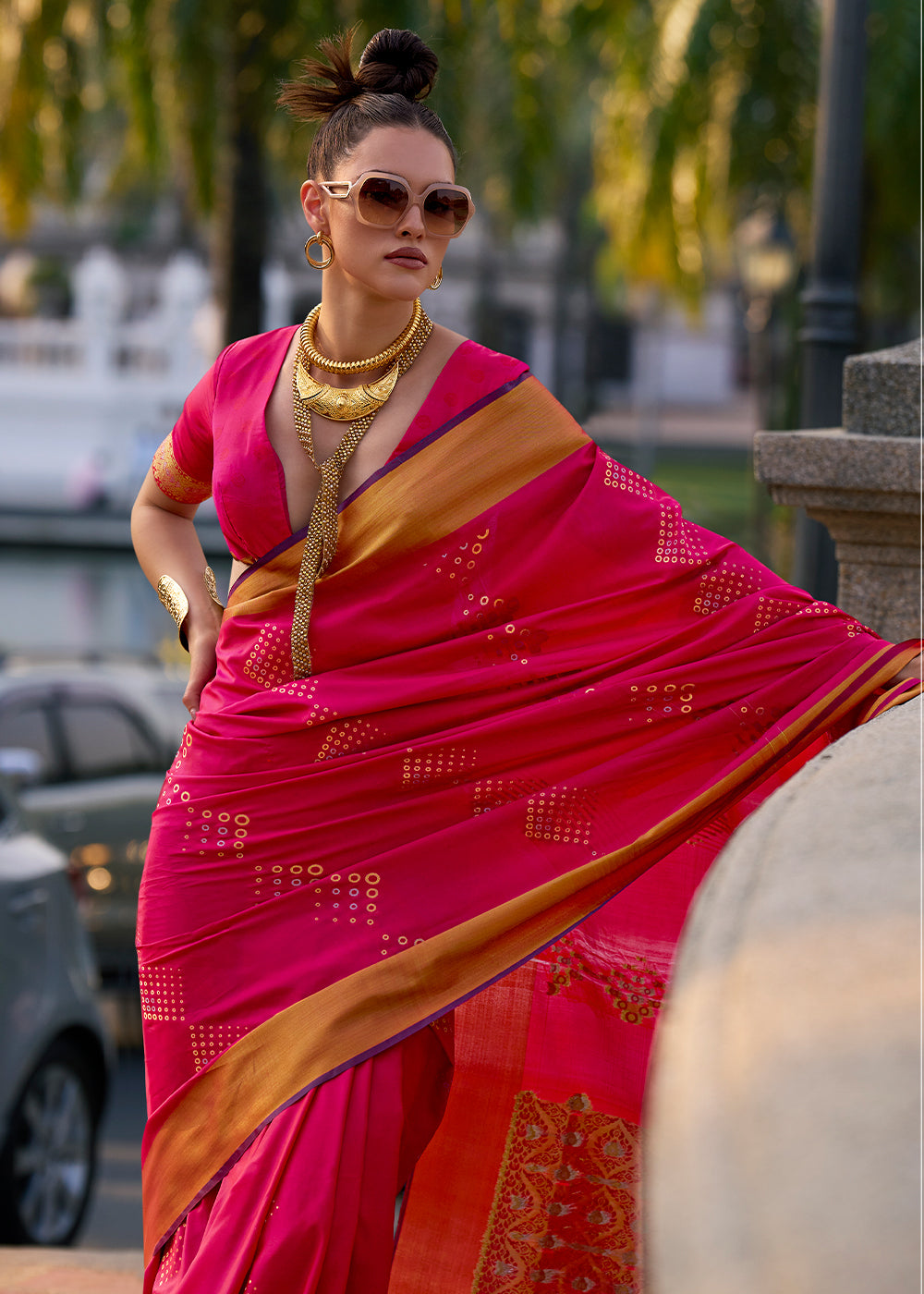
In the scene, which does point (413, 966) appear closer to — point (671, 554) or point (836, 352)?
point (671, 554)

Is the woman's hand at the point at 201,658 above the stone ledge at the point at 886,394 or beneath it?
beneath

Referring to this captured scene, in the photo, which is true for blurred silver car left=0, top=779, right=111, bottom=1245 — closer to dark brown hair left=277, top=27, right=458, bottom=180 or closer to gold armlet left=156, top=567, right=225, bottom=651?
gold armlet left=156, top=567, right=225, bottom=651

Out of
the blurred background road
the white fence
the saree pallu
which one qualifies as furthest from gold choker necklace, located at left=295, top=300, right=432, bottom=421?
the white fence

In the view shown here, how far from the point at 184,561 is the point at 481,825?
0.71m

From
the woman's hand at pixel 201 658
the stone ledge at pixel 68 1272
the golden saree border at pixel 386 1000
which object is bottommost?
the stone ledge at pixel 68 1272

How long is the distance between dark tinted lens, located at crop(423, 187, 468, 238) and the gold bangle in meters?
0.69

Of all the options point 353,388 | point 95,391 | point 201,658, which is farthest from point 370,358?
point 95,391

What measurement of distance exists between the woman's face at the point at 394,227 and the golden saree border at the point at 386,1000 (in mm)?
801

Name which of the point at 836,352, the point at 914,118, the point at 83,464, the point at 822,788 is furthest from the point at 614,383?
the point at 822,788

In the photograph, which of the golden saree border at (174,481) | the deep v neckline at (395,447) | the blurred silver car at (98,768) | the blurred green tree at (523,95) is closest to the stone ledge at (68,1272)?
the golden saree border at (174,481)

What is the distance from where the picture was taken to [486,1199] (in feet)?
6.98

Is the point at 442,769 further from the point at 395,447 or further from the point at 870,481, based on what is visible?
the point at 870,481

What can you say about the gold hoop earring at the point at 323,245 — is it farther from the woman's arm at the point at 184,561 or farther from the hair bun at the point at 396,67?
the woman's arm at the point at 184,561

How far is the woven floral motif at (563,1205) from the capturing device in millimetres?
2125
